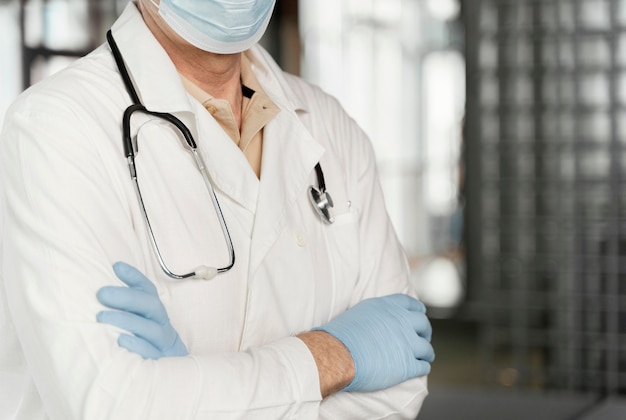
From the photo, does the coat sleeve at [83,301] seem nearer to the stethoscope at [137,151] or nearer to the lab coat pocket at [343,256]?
the stethoscope at [137,151]

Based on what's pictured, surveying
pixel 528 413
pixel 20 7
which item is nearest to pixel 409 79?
pixel 20 7

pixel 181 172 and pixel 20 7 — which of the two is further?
pixel 20 7

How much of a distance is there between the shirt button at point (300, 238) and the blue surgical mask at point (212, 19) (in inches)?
11.9

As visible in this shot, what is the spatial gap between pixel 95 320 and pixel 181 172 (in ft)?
0.86

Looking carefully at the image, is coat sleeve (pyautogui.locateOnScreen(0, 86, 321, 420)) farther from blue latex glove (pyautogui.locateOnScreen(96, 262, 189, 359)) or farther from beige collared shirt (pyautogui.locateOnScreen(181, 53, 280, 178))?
beige collared shirt (pyautogui.locateOnScreen(181, 53, 280, 178))

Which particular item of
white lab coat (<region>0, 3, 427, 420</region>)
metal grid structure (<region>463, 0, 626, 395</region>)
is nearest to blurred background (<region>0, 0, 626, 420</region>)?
metal grid structure (<region>463, 0, 626, 395</region>)

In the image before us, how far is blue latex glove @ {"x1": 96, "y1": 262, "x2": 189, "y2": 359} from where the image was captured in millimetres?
1023

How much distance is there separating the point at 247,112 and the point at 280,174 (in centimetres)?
13

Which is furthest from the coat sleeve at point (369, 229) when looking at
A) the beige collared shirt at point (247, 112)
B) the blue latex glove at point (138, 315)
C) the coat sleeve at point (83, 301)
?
the blue latex glove at point (138, 315)

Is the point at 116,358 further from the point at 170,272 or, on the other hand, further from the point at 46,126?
the point at 46,126

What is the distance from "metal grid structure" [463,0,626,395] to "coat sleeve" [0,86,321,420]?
240 cm

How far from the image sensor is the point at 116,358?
3.29 feet

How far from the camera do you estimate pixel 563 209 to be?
3500 mm

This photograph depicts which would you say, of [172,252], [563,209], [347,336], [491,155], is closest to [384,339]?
[347,336]
